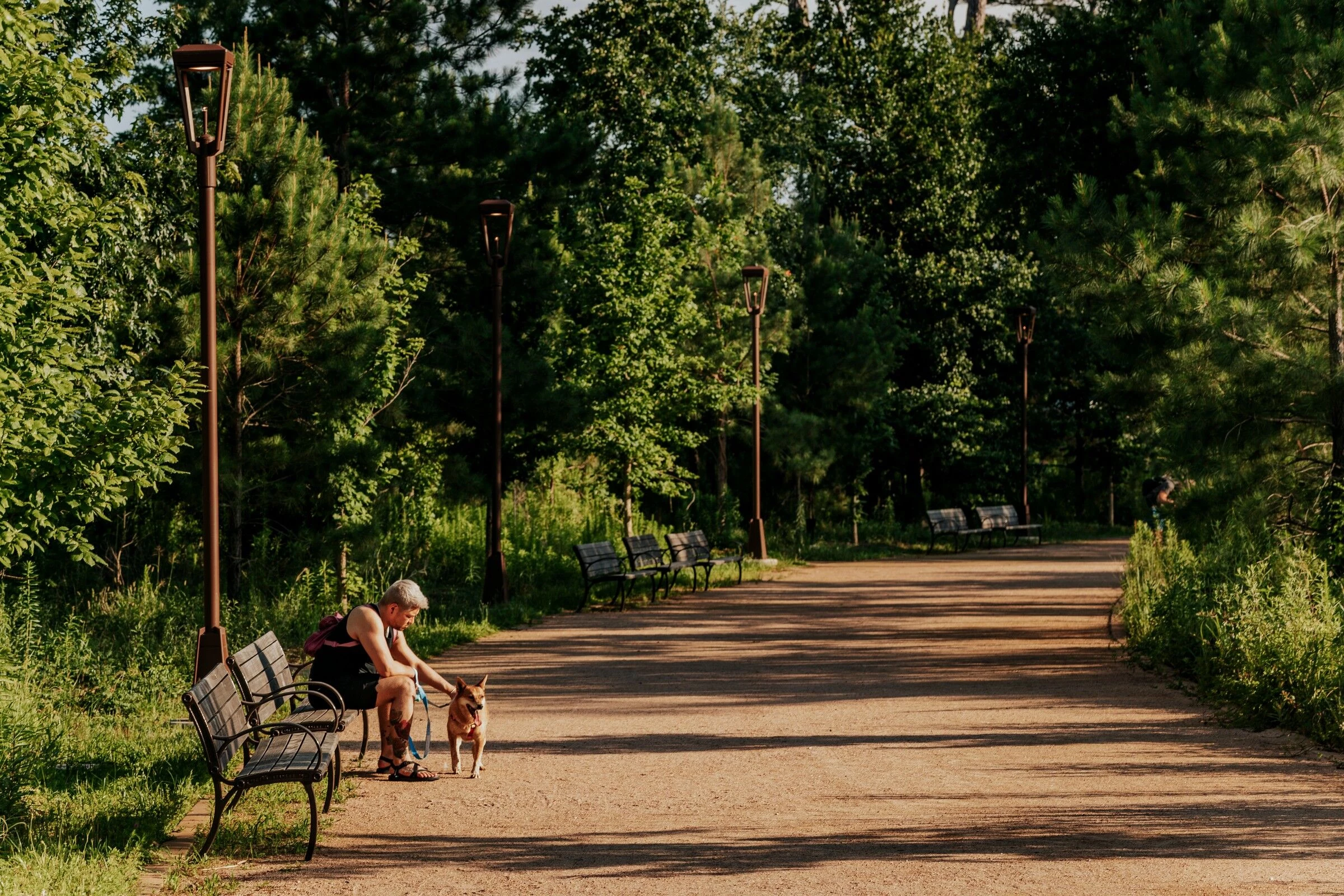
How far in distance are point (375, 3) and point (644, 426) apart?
28.3 feet

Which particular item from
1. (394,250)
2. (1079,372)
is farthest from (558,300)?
(1079,372)

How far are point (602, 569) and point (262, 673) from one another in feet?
31.3

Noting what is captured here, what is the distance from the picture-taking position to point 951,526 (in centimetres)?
2836

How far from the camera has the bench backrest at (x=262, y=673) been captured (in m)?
7.39

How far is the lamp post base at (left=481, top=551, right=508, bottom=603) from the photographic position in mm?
16609

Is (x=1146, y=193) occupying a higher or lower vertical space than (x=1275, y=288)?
higher

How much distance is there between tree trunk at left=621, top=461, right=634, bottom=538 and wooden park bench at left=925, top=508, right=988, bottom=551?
7.69 metres

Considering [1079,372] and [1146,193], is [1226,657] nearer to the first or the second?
[1146,193]

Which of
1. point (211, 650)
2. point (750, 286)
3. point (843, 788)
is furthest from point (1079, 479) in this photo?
point (211, 650)

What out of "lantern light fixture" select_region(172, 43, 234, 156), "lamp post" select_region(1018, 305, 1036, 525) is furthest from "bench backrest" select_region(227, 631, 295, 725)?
"lamp post" select_region(1018, 305, 1036, 525)

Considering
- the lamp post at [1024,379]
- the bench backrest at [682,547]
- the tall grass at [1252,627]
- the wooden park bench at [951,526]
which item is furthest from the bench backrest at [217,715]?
the lamp post at [1024,379]

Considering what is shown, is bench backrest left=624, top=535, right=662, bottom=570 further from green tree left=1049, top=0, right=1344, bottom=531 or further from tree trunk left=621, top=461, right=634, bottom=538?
green tree left=1049, top=0, right=1344, bottom=531

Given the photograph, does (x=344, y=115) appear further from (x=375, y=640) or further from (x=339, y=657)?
(x=375, y=640)

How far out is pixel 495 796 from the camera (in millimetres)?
7398
